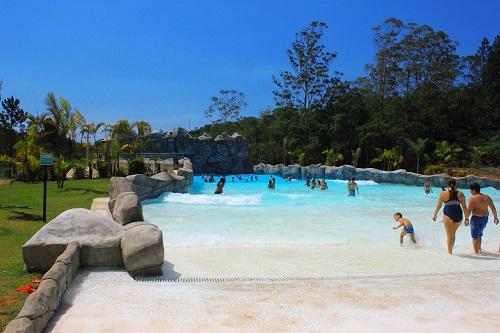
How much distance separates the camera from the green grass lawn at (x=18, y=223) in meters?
4.64

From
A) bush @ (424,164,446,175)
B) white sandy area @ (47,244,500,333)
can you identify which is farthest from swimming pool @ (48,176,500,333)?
bush @ (424,164,446,175)

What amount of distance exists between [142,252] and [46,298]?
1942 millimetres

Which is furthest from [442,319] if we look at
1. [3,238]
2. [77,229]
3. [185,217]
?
[185,217]

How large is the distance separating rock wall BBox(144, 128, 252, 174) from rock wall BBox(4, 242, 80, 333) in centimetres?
3364

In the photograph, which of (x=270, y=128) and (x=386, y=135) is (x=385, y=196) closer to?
(x=386, y=135)

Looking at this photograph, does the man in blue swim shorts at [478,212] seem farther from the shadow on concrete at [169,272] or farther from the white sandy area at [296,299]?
the shadow on concrete at [169,272]

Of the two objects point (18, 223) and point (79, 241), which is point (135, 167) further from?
point (79, 241)

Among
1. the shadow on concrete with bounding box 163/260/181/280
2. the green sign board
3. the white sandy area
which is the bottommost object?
the shadow on concrete with bounding box 163/260/181/280

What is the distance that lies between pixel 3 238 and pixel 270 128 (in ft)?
124

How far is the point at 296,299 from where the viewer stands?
507cm

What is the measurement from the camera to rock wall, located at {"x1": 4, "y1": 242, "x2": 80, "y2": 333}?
346 centimetres

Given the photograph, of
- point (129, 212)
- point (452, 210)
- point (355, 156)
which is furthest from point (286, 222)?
point (355, 156)

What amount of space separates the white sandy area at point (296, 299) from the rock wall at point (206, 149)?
3228 cm

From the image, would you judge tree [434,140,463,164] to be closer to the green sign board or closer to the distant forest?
the distant forest
